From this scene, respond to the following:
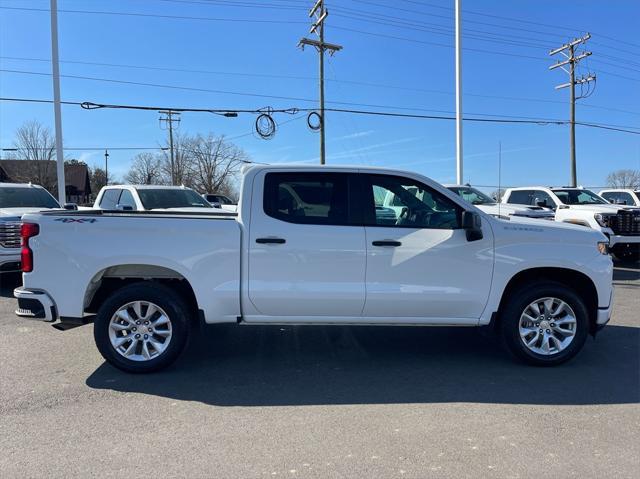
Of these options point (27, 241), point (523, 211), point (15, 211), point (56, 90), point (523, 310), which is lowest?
point (523, 310)

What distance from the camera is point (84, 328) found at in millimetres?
6594

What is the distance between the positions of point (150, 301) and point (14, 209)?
7.31 metres

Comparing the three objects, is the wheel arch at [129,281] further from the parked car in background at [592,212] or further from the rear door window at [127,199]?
the parked car in background at [592,212]

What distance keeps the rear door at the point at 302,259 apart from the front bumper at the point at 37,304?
1818mm

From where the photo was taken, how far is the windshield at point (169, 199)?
11.4 m

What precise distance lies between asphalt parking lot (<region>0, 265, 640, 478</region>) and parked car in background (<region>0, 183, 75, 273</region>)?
12.9ft

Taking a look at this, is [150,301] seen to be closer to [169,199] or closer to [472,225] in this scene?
[472,225]

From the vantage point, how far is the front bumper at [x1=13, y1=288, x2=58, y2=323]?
Result: 480cm

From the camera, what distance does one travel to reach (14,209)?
10.5 meters

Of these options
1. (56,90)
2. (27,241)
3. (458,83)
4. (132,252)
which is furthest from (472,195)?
(56,90)

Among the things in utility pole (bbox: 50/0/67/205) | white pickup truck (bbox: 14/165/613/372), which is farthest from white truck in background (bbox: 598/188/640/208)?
utility pole (bbox: 50/0/67/205)

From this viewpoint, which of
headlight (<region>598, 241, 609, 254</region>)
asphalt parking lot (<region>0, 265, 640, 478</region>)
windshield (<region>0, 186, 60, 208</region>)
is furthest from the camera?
windshield (<region>0, 186, 60, 208</region>)

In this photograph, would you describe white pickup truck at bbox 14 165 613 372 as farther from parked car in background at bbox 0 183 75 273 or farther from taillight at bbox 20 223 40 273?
parked car in background at bbox 0 183 75 273

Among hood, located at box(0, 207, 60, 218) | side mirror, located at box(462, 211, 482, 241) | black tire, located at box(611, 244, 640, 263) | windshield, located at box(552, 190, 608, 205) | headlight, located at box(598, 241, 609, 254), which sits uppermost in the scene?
windshield, located at box(552, 190, 608, 205)
